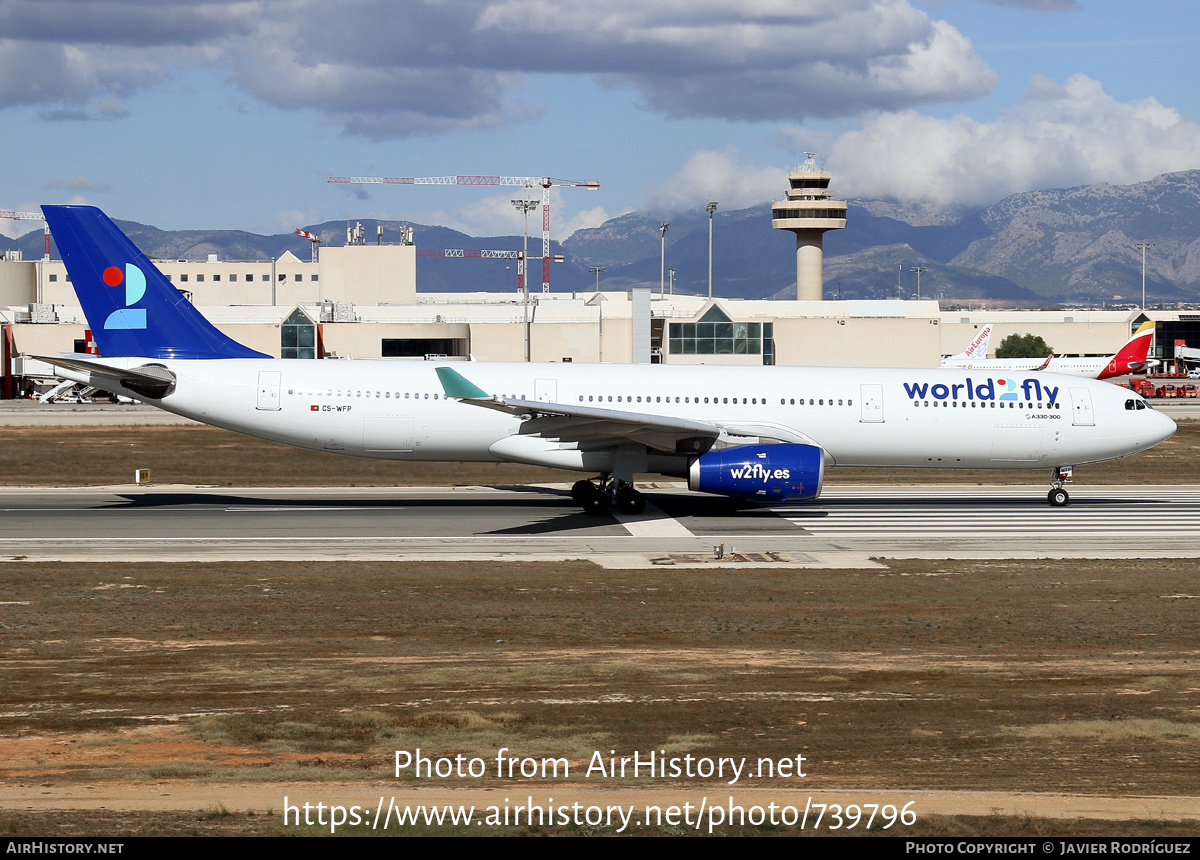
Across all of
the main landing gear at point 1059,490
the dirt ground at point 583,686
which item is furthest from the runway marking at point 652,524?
the main landing gear at point 1059,490

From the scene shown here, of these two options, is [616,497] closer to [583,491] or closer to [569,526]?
[583,491]

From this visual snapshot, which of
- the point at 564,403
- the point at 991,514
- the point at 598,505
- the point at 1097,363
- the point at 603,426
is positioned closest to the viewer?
the point at 603,426

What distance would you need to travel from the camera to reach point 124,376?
101 ft

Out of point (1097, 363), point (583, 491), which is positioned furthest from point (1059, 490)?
point (1097, 363)

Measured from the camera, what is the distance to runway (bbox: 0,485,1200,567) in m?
25.7

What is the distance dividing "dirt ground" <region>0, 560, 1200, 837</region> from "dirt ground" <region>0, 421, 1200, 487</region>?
697 inches

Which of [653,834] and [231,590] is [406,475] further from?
[653,834]

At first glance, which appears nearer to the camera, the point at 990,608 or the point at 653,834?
the point at 653,834

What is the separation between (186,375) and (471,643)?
18.2 meters

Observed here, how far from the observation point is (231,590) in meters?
20.8

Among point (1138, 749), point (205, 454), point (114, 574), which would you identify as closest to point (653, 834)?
point (1138, 749)

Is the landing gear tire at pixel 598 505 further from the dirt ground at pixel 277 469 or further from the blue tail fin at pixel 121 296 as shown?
the blue tail fin at pixel 121 296

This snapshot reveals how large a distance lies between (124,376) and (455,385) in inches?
353
